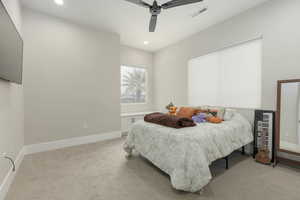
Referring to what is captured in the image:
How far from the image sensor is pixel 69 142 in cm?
328

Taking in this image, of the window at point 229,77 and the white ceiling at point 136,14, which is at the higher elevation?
the white ceiling at point 136,14

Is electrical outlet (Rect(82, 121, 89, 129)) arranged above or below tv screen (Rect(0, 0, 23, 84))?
below

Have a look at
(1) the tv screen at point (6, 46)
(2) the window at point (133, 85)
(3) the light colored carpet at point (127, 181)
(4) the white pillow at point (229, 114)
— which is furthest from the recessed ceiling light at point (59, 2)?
(4) the white pillow at point (229, 114)

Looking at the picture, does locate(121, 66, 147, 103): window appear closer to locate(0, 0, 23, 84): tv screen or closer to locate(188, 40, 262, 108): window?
locate(188, 40, 262, 108): window

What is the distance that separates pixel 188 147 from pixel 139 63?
162 inches

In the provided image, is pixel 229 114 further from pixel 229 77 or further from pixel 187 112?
pixel 229 77

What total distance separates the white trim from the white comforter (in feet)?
5.08

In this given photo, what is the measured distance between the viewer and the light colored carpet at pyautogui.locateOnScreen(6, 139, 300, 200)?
1.62m

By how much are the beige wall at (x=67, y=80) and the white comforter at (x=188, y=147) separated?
1.69 m

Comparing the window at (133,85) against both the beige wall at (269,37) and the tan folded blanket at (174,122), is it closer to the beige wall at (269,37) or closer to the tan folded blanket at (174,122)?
the beige wall at (269,37)

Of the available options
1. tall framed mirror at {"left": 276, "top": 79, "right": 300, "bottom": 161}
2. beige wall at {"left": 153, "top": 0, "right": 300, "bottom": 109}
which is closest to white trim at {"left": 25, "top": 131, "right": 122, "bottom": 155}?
beige wall at {"left": 153, "top": 0, "right": 300, "bottom": 109}

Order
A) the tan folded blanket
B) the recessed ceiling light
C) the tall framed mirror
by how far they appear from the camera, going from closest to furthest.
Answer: the tan folded blanket < the tall framed mirror < the recessed ceiling light

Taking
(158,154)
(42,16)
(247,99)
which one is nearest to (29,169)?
(158,154)

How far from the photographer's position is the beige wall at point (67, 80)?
2879 mm
